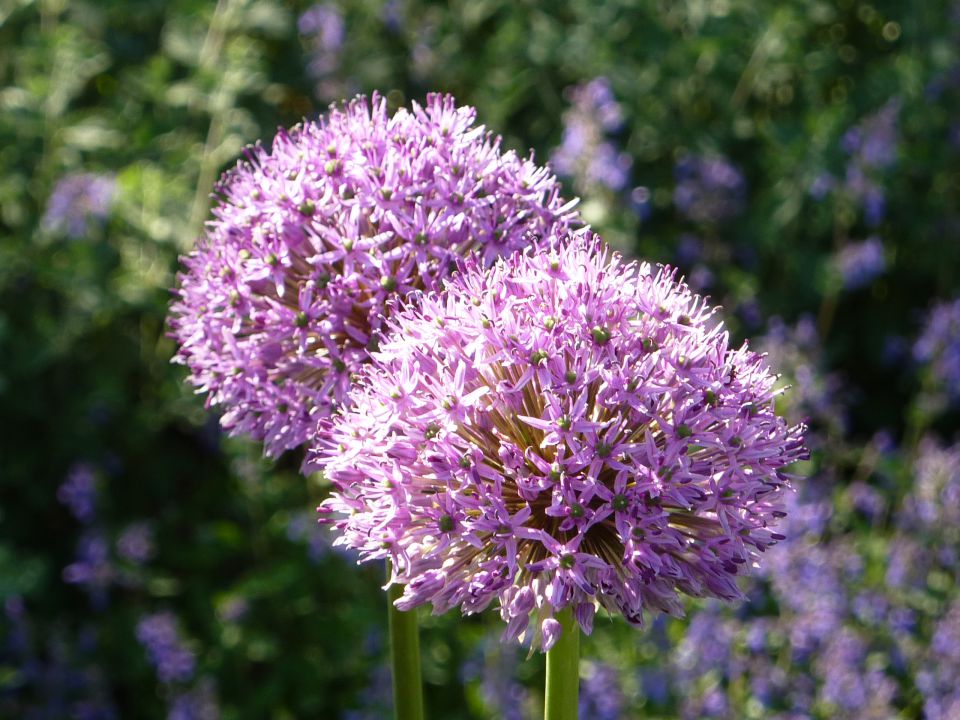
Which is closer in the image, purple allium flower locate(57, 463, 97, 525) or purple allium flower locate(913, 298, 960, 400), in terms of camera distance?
purple allium flower locate(57, 463, 97, 525)

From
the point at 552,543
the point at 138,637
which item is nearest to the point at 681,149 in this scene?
the point at 138,637

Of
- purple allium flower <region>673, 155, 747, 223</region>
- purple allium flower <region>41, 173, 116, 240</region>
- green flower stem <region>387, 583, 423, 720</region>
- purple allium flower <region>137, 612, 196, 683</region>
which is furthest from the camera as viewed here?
purple allium flower <region>673, 155, 747, 223</region>

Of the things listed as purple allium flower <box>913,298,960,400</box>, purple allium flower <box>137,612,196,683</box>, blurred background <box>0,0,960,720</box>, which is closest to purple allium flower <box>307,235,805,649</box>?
blurred background <box>0,0,960,720</box>

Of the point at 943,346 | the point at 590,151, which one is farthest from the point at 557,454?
the point at 943,346

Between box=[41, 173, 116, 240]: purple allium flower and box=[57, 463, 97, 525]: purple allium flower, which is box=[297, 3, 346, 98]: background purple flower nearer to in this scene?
box=[41, 173, 116, 240]: purple allium flower

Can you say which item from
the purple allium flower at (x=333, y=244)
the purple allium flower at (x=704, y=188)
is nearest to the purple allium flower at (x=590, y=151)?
the purple allium flower at (x=704, y=188)
